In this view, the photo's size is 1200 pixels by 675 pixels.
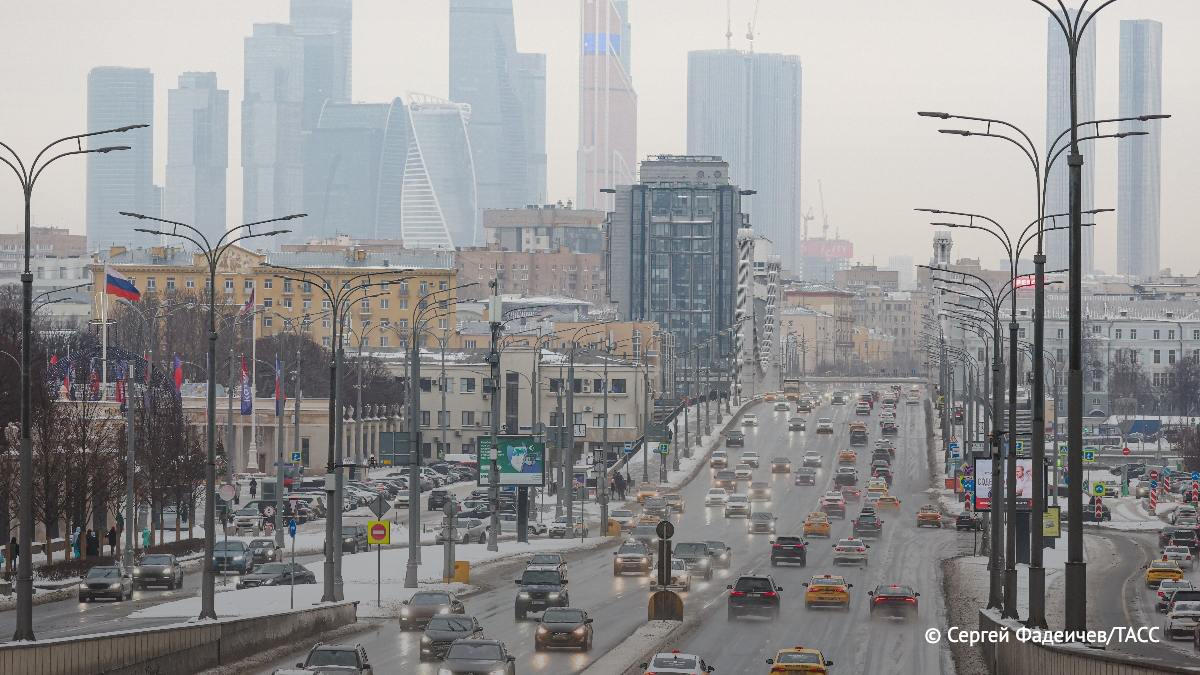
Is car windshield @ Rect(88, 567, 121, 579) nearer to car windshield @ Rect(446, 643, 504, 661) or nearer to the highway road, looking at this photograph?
the highway road

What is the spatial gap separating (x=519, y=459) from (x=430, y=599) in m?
32.6

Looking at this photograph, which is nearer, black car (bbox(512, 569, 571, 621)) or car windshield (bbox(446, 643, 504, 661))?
car windshield (bbox(446, 643, 504, 661))

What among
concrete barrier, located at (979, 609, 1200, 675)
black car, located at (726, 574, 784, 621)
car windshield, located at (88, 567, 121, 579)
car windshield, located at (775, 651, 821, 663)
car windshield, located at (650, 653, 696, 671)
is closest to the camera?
concrete barrier, located at (979, 609, 1200, 675)

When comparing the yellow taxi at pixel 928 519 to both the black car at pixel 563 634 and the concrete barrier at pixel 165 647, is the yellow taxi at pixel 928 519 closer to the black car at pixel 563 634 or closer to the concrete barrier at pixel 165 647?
the concrete barrier at pixel 165 647

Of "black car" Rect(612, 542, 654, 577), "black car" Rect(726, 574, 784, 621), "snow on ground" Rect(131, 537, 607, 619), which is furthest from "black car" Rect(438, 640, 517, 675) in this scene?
"black car" Rect(612, 542, 654, 577)

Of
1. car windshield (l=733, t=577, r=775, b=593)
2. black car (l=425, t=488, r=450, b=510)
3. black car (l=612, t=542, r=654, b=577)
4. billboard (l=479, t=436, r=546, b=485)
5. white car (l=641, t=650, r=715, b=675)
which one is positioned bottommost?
black car (l=425, t=488, r=450, b=510)

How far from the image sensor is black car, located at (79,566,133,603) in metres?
58.2

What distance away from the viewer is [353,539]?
8294 centimetres

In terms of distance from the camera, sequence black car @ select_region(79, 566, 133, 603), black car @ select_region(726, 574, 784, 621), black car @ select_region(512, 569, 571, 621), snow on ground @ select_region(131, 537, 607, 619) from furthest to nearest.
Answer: black car @ select_region(79, 566, 133, 603)
black car @ select_region(726, 574, 784, 621)
black car @ select_region(512, 569, 571, 621)
snow on ground @ select_region(131, 537, 607, 619)

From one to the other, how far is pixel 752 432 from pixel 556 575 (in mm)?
104305

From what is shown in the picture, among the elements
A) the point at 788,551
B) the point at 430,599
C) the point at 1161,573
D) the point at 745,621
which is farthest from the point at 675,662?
the point at 788,551

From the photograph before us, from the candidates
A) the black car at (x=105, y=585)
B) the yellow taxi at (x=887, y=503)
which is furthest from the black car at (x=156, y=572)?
the yellow taxi at (x=887, y=503)

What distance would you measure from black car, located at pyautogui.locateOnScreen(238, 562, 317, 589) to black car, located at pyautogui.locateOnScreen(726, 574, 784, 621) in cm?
1496

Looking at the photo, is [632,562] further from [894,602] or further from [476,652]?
[476,652]
